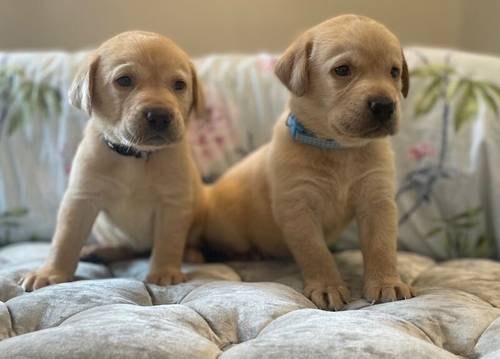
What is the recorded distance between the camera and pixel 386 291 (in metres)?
1.54

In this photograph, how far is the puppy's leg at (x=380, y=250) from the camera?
1546mm

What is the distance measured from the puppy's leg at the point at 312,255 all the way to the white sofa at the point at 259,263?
46mm

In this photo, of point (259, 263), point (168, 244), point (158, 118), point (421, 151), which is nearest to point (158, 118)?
point (158, 118)

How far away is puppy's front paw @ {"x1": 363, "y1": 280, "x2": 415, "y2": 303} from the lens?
5.00 ft

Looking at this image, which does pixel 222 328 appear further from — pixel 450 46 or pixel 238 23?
pixel 450 46

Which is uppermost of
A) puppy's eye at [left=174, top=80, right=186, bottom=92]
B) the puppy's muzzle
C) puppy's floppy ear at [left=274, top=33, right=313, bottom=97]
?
puppy's floppy ear at [left=274, top=33, right=313, bottom=97]

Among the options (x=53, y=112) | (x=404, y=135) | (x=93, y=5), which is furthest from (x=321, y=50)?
(x=93, y=5)

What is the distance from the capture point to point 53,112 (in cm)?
235

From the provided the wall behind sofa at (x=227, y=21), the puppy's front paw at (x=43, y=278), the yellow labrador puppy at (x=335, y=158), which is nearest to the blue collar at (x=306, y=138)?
the yellow labrador puppy at (x=335, y=158)

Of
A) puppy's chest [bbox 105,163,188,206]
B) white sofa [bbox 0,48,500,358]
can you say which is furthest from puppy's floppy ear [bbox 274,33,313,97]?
white sofa [bbox 0,48,500,358]

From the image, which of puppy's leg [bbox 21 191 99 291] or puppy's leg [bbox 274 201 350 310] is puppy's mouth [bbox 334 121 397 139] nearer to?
puppy's leg [bbox 274 201 350 310]

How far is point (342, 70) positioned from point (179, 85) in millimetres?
444

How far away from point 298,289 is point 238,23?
1.66 m

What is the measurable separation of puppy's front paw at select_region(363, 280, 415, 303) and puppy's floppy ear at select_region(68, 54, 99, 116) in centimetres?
88
